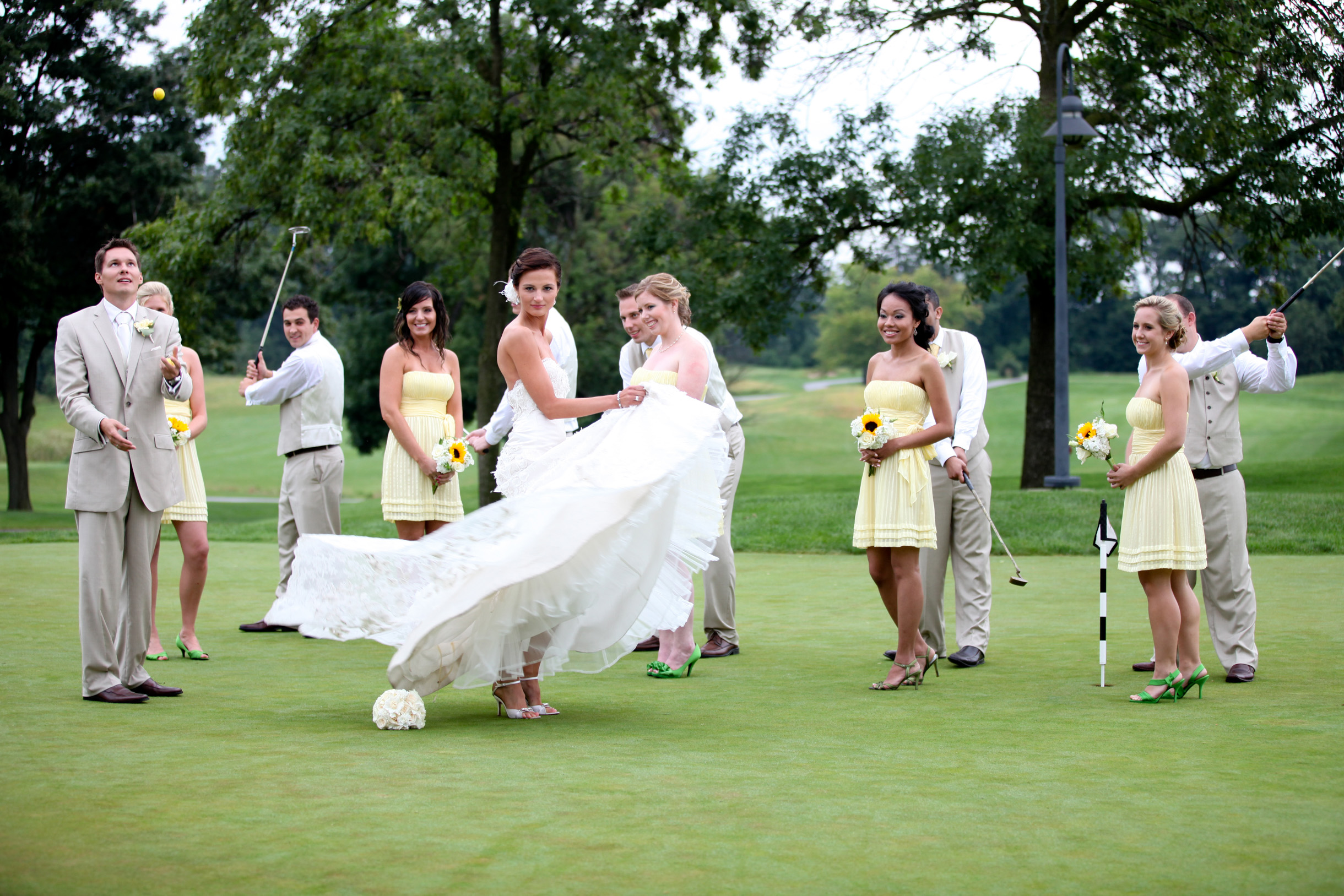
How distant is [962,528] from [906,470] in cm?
108

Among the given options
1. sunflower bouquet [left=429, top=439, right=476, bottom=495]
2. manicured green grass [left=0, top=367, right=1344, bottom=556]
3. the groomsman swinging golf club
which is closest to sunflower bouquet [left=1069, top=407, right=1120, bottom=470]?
the groomsman swinging golf club

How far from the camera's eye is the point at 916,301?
664cm

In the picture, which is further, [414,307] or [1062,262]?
[1062,262]

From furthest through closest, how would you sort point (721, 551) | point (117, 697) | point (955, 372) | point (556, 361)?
Result: point (721, 551) < point (955, 372) < point (556, 361) < point (117, 697)

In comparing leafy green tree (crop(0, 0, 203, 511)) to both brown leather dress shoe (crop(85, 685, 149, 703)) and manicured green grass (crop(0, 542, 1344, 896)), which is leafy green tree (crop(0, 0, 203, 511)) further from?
brown leather dress shoe (crop(85, 685, 149, 703))

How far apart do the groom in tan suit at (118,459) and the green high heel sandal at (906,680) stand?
3386 mm

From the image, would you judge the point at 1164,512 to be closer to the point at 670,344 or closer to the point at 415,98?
the point at 670,344

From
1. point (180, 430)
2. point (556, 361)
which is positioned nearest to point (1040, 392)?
point (556, 361)

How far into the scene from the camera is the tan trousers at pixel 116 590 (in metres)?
5.97

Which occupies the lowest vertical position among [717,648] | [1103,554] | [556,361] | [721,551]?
[717,648]

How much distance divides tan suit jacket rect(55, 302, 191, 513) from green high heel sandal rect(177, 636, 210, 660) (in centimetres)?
147

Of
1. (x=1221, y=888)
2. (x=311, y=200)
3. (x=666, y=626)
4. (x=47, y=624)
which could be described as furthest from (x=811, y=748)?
(x=311, y=200)

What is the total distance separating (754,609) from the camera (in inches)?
391

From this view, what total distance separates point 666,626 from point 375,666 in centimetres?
240
